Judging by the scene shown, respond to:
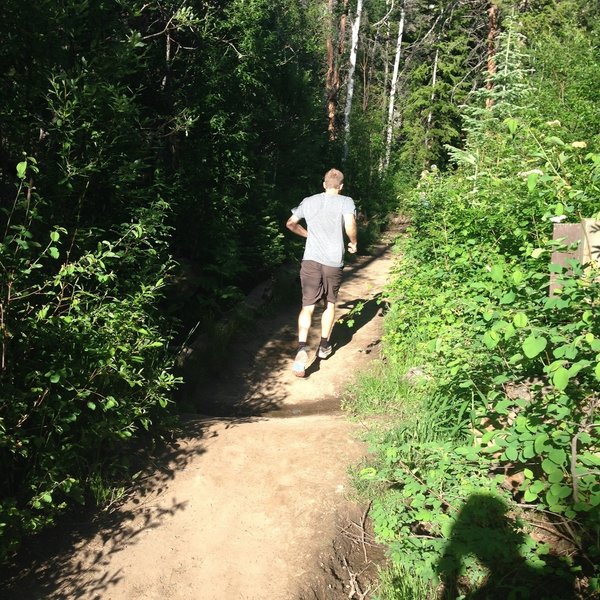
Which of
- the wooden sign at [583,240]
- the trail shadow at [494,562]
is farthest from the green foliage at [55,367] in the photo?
the wooden sign at [583,240]

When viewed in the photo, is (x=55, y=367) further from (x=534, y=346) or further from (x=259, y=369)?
(x=259, y=369)

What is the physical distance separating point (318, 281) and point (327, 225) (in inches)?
26.2

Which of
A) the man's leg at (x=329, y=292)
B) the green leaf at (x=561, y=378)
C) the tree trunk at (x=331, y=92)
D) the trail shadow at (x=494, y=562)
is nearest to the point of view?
the green leaf at (x=561, y=378)

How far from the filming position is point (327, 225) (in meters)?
5.88

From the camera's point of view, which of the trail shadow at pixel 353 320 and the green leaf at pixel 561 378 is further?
the trail shadow at pixel 353 320

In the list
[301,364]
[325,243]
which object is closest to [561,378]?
[325,243]

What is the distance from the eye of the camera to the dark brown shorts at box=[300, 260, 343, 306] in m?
5.99

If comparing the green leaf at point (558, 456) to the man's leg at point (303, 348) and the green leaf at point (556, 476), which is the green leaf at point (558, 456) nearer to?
the green leaf at point (556, 476)

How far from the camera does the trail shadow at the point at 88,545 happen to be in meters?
2.76

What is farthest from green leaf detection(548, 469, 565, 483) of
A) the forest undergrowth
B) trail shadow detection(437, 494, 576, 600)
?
trail shadow detection(437, 494, 576, 600)

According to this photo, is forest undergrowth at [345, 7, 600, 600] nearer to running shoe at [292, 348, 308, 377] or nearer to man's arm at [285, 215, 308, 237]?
running shoe at [292, 348, 308, 377]

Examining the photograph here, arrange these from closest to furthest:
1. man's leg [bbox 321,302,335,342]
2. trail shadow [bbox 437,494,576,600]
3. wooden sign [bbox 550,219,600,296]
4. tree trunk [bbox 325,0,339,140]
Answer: trail shadow [bbox 437,494,576,600] < wooden sign [bbox 550,219,600,296] < man's leg [bbox 321,302,335,342] < tree trunk [bbox 325,0,339,140]

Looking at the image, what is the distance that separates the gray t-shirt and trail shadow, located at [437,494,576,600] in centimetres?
373

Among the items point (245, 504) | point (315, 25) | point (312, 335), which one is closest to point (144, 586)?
point (245, 504)
